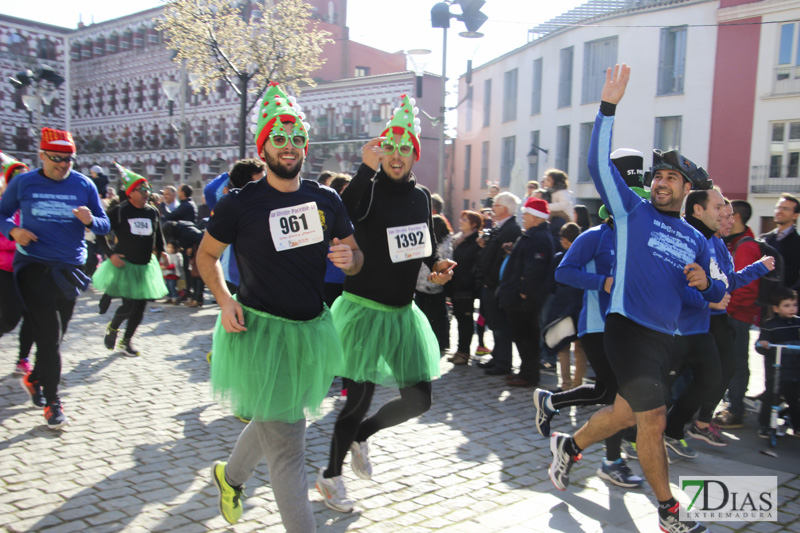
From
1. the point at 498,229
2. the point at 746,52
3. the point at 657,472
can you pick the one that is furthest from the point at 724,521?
the point at 746,52

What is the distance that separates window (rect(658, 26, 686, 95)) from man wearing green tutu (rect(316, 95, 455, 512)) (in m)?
25.2

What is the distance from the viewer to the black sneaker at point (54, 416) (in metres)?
5.25

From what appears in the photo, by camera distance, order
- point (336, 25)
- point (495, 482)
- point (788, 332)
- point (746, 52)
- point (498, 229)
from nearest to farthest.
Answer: point (495, 482), point (788, 332), point (498, 229), point (746, 52), point (336, 25)

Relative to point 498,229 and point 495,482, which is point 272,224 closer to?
point 495,482

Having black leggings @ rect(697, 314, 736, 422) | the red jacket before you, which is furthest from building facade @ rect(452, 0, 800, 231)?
black leggings @ rect(697, 314, 736, 422)

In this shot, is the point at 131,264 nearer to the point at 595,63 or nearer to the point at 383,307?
the point at 383,307

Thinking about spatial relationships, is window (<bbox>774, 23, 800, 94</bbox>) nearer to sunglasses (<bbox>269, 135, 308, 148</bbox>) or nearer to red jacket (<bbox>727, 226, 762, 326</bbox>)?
red jacket (<bbox>727, 226, 762, 326</bbox>)

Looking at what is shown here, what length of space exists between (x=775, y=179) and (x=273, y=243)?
24.8 metres

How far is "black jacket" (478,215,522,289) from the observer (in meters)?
7.87

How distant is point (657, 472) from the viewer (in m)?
3.71

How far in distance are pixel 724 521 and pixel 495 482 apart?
139 cm

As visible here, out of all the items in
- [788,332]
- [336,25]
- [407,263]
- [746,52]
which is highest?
[336,25]

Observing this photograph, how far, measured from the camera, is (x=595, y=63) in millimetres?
29109

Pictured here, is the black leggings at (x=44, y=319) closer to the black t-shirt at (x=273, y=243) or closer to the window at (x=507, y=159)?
the black t-shirt at (x=273, y=243)
